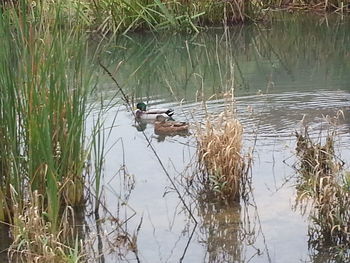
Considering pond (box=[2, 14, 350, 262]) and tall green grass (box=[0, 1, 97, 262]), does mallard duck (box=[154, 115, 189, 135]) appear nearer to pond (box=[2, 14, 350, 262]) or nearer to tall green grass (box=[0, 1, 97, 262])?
pond (box=[2, 14, 350, 262])

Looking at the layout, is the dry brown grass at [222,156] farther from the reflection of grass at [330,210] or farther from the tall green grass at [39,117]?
the tall green grass at [39,117]

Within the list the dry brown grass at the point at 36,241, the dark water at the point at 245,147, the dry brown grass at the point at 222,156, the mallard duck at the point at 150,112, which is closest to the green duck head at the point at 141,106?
the mallard duck at the point at 150,112

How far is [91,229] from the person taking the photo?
389 cm

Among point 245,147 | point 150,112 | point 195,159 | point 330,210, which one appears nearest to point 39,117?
point 195,159

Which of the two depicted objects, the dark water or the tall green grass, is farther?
the dark water

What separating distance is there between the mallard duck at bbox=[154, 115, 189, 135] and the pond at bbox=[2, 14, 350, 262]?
3.0 inches

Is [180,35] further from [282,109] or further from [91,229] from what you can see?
[91,229]

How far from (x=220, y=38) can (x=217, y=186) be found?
665 cm

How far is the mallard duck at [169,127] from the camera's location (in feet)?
18.9

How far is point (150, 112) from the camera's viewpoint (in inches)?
248

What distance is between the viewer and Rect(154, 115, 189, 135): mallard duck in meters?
5.77

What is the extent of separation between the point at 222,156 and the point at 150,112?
2.21 meters

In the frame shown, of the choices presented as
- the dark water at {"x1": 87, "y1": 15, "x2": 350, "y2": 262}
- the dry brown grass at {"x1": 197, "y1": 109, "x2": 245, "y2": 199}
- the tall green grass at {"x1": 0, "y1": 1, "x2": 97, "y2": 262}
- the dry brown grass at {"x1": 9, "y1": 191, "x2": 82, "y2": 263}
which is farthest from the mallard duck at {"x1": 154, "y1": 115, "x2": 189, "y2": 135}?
the dry brown grass at {"x1": 9, "y1": 191, "x2": 82, "y2": 263}

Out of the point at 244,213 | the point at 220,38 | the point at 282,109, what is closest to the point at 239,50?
the point at 220,38
